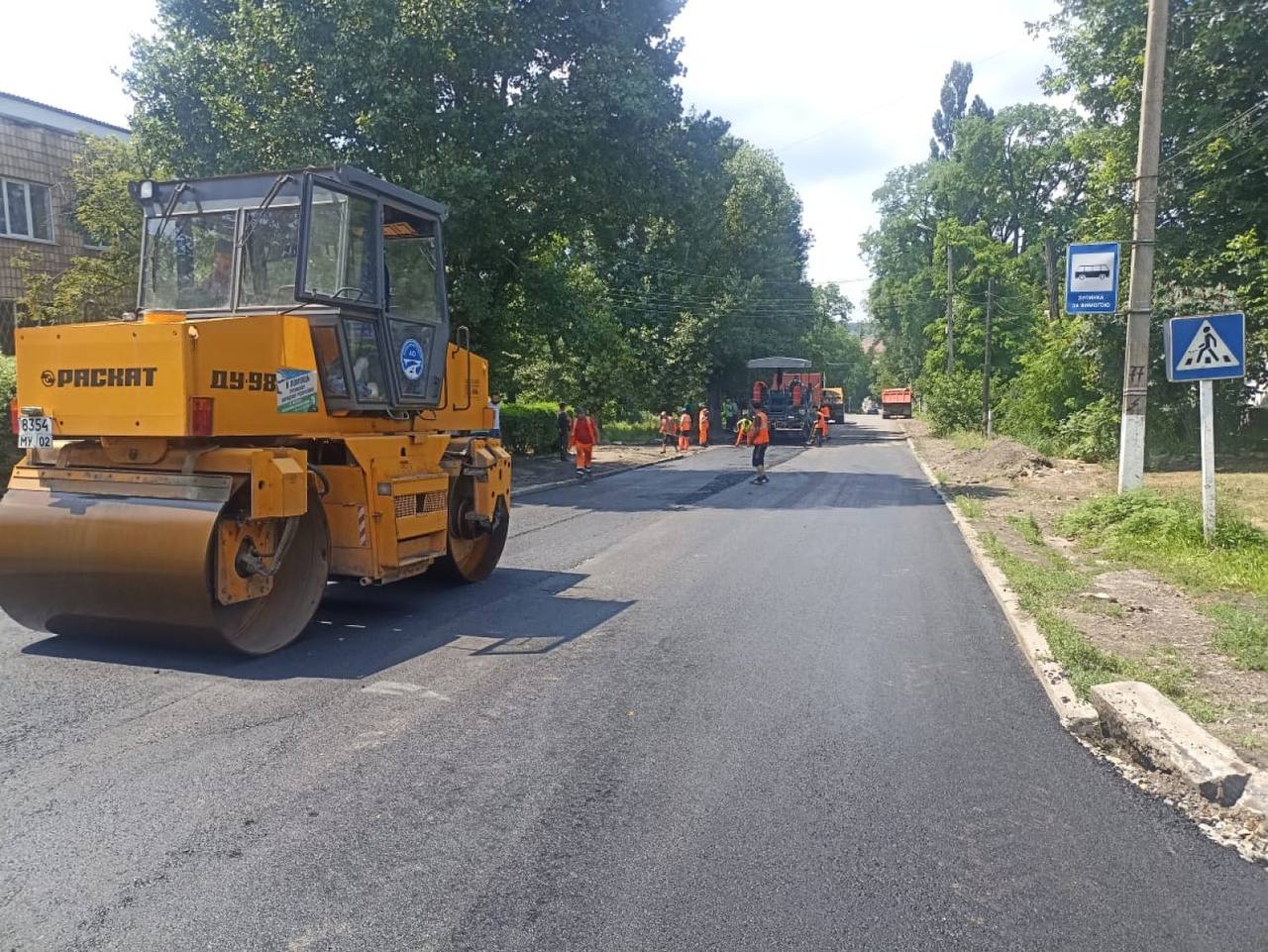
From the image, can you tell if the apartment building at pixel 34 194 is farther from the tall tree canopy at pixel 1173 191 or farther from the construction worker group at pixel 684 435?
the tall tree canopy at pixel 1173 191

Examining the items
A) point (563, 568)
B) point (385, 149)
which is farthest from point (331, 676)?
point (385, 149)

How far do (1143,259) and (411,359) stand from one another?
408 inches

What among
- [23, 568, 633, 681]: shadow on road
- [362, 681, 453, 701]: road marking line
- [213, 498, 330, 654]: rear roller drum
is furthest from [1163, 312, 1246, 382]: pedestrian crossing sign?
[213, 498, 330, 654]: rear roller drum

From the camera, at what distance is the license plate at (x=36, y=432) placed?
21.0 feet

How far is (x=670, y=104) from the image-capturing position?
19.7 metres

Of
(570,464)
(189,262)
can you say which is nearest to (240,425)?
(189,262)

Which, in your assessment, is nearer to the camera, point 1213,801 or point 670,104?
point 1213,801

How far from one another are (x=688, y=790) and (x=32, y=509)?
15.7 ft

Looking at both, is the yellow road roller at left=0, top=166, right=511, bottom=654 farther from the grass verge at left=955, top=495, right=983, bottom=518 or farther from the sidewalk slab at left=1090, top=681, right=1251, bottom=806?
the grass verge at left=955, top=495, right=983, bottom=518

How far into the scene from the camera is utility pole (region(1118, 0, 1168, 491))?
42.0 ft

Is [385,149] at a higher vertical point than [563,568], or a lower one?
higher

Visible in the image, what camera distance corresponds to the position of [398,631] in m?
7.39

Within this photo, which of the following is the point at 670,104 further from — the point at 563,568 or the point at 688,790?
the point at 688,790

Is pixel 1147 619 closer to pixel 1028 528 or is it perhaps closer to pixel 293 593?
pixel 1028 528
